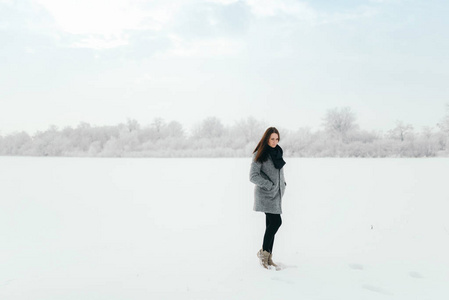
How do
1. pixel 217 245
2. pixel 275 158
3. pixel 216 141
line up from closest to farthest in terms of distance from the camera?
pixel 275 158 < pixel 217 245 < pixel 216 141

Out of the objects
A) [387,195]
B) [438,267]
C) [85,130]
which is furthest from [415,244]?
[85,130]

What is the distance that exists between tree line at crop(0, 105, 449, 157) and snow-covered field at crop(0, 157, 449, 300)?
24.8 meters

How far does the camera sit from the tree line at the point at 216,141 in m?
35.8

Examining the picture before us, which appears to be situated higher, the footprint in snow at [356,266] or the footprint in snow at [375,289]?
the footprint in snow at [356,266]

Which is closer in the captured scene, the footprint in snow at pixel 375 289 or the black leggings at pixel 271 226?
the footprint in snow at pixel 375 289

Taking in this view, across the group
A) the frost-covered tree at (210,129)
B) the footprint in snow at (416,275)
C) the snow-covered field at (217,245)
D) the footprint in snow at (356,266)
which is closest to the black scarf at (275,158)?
the snow-covered field at (217,245)

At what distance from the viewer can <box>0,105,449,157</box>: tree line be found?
3581cm

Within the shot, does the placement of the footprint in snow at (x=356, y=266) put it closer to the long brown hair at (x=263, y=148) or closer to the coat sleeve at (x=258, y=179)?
the coat sleeve at (x=258, y=179)

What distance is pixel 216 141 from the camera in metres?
41.5

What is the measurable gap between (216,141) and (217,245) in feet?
117

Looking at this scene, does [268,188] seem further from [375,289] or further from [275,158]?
[375,289]

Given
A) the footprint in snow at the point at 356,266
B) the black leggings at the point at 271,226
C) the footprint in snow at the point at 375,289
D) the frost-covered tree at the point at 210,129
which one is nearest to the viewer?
the footprint in snow at the point at 375,289

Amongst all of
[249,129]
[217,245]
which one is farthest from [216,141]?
[217,245]

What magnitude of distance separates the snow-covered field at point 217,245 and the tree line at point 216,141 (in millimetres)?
24822
